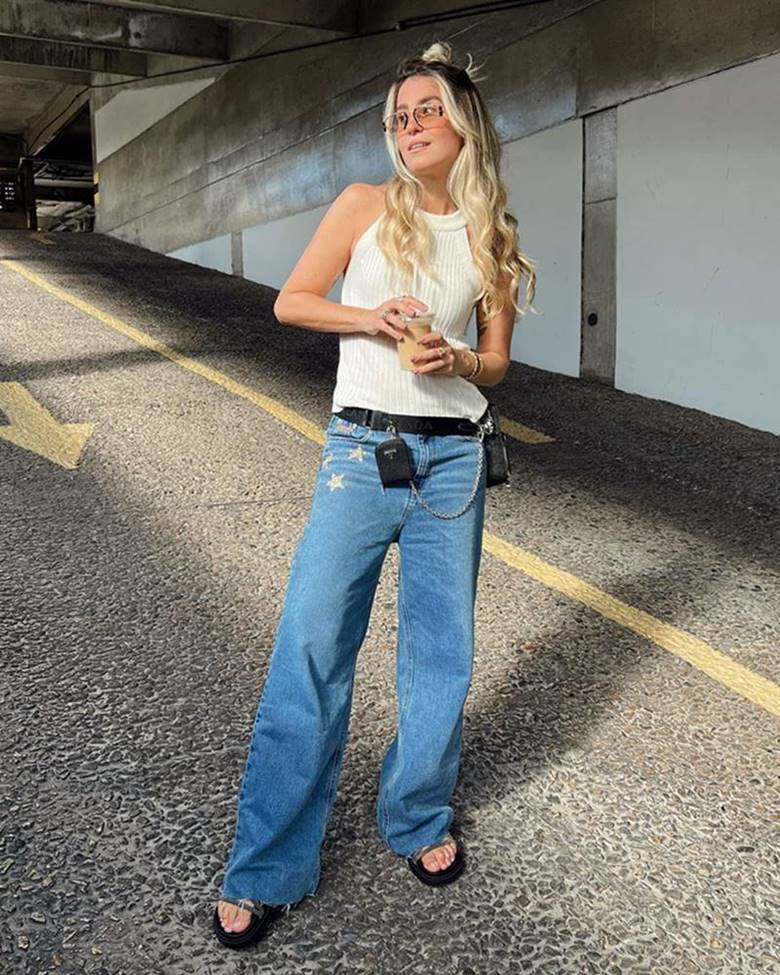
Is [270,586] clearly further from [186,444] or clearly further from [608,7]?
[608,7]

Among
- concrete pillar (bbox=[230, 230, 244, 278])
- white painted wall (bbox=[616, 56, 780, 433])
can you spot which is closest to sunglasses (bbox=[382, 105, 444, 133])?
white painted wall (bbox=[616, 56, 780, 433])

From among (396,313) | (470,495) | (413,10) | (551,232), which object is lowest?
(470,495)

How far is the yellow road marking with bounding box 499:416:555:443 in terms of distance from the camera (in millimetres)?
6664

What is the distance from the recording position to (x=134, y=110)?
1992 centimetres

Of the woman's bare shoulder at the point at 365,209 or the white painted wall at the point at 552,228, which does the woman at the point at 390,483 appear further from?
the white painted wall at the point at 552,228

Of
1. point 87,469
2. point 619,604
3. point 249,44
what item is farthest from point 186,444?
point 249,44

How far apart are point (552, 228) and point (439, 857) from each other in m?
7.32

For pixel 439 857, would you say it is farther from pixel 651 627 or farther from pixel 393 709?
pixel 651 627

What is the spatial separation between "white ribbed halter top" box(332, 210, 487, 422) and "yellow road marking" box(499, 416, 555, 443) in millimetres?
4552

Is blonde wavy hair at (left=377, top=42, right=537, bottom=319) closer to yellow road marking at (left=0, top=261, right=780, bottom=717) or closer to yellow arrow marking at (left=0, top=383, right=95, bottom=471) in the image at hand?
yellow road marking at (left=0, top=261, right=780, bottom=717)

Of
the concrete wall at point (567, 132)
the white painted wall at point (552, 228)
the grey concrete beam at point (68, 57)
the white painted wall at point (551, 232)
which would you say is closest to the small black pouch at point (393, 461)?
the concrete wall at point (567, 132)

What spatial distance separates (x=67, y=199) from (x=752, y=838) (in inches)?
1570

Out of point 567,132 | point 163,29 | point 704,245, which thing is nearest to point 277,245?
point 163,29

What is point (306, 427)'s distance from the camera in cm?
650
